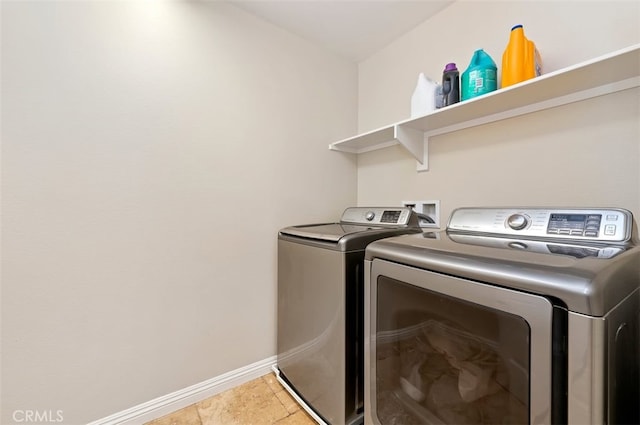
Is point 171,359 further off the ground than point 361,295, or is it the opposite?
point 361,295

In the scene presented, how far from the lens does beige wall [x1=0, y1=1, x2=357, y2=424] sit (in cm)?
104

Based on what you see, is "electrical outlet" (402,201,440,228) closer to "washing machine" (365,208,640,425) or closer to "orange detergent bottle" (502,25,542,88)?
"washing machine" (365,208,640,425)

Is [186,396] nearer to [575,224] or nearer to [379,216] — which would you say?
[379,216]

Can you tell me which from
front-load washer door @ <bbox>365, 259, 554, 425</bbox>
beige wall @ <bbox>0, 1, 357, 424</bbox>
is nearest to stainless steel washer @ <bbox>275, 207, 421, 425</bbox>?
front-load washer door @ <bbox>365, 259, 554, 425</bbox>

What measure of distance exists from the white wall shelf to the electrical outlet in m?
0.23

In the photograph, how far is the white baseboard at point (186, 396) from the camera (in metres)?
1.23

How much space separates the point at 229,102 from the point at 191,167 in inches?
18.3

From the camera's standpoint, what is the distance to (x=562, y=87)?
1036 mm

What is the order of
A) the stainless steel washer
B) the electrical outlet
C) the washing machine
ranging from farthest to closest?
the electrical outlet, the stainless steel washer, the washing machine

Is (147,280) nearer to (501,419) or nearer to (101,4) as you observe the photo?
(101,4)

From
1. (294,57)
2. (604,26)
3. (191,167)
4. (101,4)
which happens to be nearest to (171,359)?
(191,167)

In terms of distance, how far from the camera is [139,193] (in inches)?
49.6

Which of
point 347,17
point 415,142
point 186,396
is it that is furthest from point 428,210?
point 186,396

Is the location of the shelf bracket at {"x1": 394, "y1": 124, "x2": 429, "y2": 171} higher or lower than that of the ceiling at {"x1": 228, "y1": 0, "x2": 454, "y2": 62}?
lower
